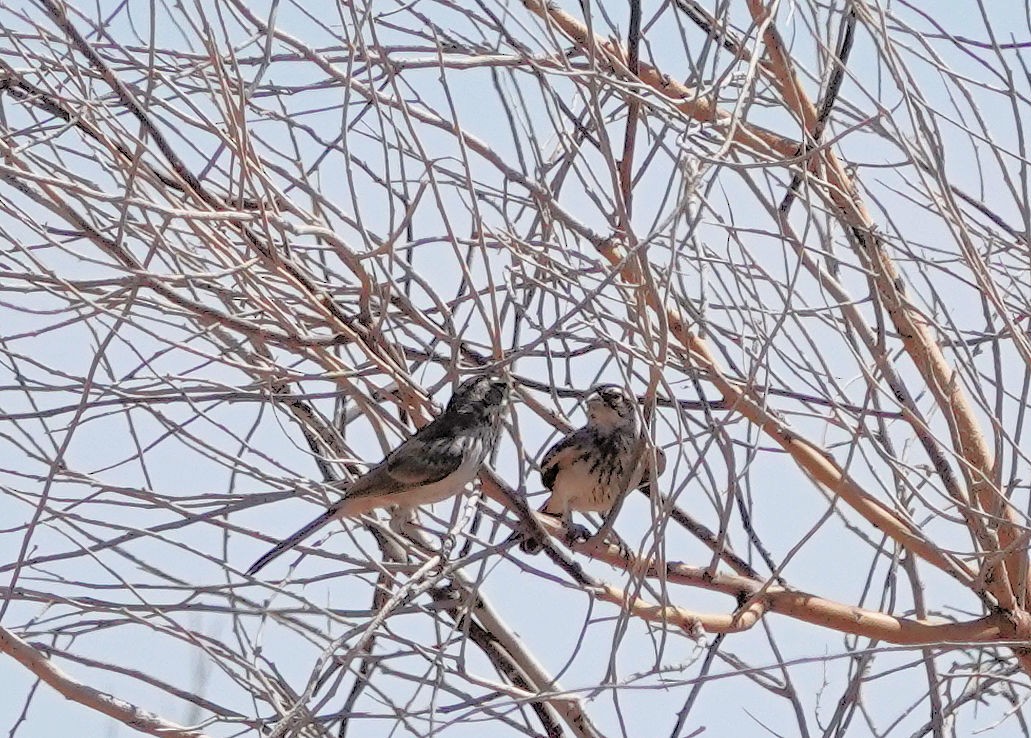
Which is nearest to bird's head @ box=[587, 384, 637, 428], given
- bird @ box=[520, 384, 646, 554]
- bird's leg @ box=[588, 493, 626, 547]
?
bird @ box=[520, 384, 646, 554]

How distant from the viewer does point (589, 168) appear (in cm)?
346

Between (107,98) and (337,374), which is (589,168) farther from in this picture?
(107,98)

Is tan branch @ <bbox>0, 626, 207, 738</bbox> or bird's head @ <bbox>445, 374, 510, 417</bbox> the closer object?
tan branch @ <bbox>0, 626, 207, 738</bbox>

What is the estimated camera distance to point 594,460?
15.1 ft

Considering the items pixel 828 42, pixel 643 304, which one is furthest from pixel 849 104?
pixel 643 304

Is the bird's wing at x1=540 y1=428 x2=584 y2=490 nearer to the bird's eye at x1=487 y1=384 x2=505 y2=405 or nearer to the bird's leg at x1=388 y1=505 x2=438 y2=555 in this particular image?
the bird's eye at x1=487 y1=384 x2=505 y2=405

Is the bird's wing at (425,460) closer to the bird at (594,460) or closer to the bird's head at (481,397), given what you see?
the bird's head at (481,397)

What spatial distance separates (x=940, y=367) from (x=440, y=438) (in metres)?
1.58

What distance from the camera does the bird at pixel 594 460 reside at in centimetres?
459

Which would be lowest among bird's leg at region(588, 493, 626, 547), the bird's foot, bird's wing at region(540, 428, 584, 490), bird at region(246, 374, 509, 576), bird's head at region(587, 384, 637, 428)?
bird's leg at region(588, 493, 626, 547)

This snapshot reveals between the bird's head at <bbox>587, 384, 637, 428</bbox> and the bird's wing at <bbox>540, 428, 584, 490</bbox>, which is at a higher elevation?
the bird's head at <bbox>587, 384, 637, 428</bbox>

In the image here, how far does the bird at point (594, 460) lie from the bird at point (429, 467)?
0.26 m

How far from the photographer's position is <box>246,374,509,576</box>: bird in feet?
13.9

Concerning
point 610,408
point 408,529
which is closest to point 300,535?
point 408,529
